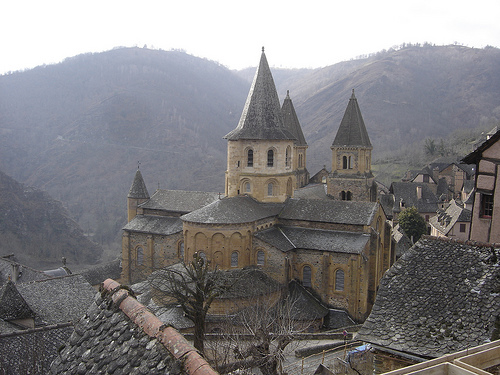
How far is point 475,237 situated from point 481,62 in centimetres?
19059

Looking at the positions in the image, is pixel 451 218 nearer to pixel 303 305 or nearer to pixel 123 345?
pixel 303 305

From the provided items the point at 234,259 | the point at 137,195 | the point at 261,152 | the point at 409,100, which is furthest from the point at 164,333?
the point at 409,100

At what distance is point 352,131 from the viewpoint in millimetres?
41875

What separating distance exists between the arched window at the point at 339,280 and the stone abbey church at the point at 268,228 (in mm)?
62

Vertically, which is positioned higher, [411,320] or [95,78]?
[95,78]

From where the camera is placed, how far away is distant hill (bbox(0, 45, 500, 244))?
380 ft

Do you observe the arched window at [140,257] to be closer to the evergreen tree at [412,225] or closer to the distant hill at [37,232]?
the evergreen tree at [412,225]

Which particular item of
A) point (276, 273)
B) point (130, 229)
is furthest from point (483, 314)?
point (130, 229)

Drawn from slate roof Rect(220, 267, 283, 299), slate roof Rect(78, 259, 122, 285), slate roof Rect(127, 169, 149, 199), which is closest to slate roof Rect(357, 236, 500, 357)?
slate roof Rect(220, 267, 283, 299)

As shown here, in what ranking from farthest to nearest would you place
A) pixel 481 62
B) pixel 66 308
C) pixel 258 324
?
pixel 481 62, pixel 66 308, pixel 258 324

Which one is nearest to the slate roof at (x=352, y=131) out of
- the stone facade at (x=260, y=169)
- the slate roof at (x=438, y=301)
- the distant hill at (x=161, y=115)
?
the stone facade at (x=260, y=169)

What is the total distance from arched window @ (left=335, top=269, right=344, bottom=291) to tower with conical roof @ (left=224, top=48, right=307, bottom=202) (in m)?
6.86

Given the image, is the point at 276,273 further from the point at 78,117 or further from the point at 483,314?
the point at 78,117

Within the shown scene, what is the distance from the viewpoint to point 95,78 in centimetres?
15412
